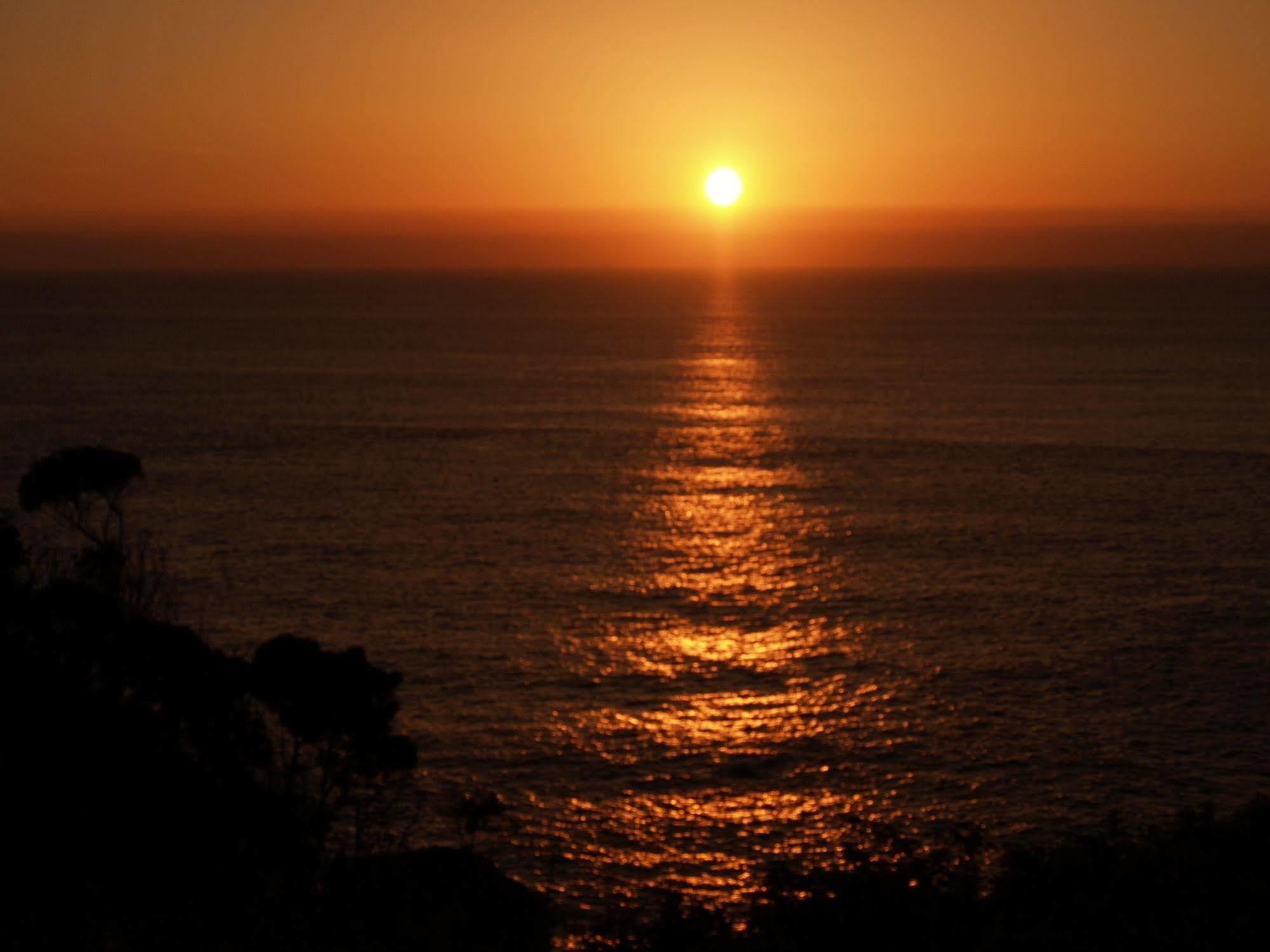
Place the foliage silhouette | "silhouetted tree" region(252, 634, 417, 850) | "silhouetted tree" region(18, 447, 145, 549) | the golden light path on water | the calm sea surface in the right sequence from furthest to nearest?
"silhouetted tree" region(18, 447, 145, 549)
the calm sea surface
the golden light path on water
"silhouetted tree" region(252, 634, 417, 850)
the foliage silhouette

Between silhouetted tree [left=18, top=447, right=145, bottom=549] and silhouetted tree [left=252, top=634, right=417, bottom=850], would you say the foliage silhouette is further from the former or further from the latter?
silhouetted tree [left=18, top=447, right=145, bottom=549]

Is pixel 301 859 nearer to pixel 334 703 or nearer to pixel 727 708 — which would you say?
pixel 334 703

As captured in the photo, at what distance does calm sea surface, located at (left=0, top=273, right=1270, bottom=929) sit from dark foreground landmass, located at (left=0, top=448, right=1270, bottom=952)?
160 inches

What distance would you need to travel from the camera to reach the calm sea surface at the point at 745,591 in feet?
114

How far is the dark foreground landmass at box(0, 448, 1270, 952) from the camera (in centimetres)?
2150

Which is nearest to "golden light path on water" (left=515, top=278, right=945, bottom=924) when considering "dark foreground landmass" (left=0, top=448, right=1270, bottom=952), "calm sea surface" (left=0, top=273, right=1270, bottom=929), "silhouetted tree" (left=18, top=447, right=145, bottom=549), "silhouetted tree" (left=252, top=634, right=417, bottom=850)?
"calm sea surface" (left=0, top=273, right=1270, bottom=929)

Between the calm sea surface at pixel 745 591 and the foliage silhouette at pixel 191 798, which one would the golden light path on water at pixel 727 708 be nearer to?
the calm sea surface at pixel 745 591

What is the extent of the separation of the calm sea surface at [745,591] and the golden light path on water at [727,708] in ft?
0.43

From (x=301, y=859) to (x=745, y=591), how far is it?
95.6 ft

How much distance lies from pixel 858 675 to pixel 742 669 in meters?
3.61

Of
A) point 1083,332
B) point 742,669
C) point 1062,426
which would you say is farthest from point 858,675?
point 1083,332

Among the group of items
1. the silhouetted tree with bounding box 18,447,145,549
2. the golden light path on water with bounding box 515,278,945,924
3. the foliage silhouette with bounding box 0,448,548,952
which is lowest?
the golden light path on water with bounding box 515,278,945,924

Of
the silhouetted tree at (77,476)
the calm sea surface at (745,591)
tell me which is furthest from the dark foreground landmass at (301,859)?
the silhouetted tree at (77,476)

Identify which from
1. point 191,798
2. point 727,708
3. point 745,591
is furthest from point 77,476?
point 745,591
